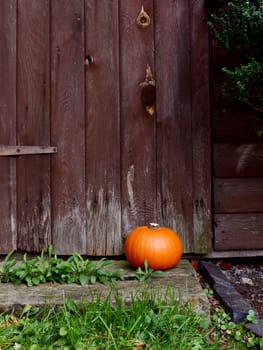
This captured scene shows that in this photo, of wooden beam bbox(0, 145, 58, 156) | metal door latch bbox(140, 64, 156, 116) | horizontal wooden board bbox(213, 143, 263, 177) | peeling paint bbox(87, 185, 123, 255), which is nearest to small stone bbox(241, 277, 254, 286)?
horizontal wooden board bbox(213, 143, 263, 177)

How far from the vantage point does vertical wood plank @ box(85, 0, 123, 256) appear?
3033mm

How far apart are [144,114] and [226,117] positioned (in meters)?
0.57

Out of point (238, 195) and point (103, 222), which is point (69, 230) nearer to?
point (103, 222)

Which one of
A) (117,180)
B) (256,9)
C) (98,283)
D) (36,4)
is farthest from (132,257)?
(36,4)

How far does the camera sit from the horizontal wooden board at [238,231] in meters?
3.09

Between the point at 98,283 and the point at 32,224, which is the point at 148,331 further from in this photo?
the point at 32,224

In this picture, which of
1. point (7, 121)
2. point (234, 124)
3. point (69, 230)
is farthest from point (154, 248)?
point (7, 121)

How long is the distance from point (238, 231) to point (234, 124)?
2.46ft

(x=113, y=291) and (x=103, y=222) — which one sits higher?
(x=103, y=222)

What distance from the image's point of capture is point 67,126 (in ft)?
9.93

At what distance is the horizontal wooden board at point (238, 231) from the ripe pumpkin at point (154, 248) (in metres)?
0.46

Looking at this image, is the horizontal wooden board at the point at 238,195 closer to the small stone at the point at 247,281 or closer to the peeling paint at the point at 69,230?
the small stone at the point at 247,281

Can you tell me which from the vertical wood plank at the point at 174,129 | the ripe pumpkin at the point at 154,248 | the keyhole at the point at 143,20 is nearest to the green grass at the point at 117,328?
the ripe pumpkin at the point at 154,248

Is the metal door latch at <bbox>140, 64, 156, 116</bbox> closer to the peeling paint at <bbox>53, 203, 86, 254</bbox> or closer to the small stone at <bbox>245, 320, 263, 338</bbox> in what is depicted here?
the peeling paint at <bbox>53, 203, 86, 254</bbox>
